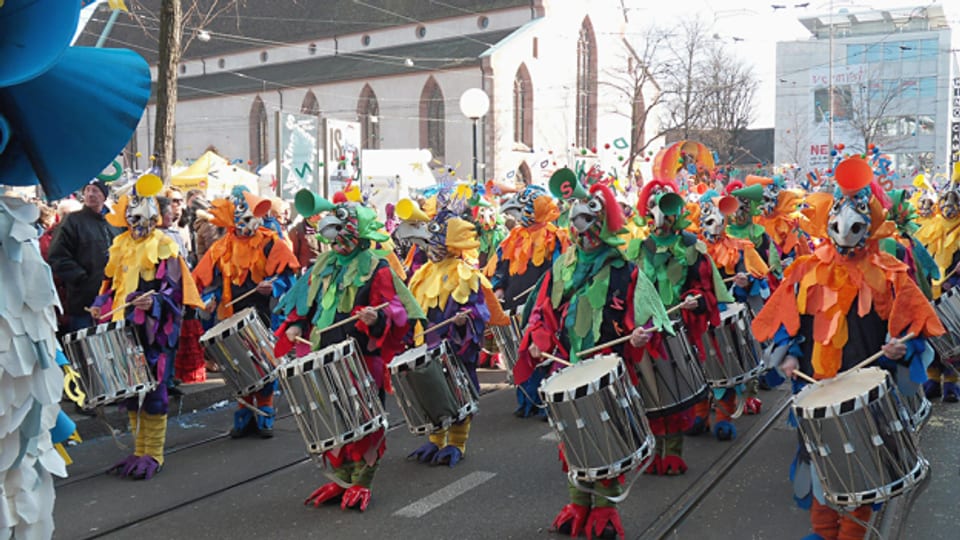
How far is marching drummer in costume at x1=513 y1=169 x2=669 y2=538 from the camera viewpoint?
18.4ft

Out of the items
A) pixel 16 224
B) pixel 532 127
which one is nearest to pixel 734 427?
pixel 16 224

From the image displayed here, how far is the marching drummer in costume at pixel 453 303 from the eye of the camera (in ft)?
24.3

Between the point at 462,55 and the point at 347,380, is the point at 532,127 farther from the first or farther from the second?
the point at 347,380

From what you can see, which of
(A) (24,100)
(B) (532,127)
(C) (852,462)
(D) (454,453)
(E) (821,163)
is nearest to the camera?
(A) (24,100)

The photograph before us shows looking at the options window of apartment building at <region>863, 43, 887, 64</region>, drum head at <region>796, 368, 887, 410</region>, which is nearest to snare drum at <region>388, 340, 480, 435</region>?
drum head at <region>796, 368, 887, 410</region>

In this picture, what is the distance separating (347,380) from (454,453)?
180 centimetres

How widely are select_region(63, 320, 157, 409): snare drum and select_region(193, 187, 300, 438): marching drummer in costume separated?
1.78 m

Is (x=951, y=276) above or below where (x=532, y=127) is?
below

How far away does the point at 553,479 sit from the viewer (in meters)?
6.81

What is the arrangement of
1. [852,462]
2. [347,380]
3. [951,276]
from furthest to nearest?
[951,276], [347,380], [852,462]

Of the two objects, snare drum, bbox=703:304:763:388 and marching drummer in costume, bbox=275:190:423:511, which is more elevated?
marching drummer in costume, bbox=275:190:423:511

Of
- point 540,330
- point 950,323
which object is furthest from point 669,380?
point 950,323

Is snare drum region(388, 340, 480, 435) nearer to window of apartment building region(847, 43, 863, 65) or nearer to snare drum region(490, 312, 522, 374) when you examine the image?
snare drum region(490, 312, 522, 374)

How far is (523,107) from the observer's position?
149 ft
